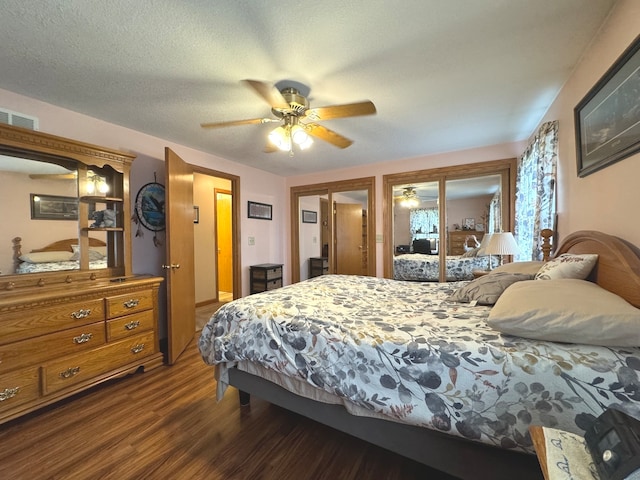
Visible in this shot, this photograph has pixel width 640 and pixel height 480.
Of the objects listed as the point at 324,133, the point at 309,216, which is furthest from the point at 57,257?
the point at 309,216

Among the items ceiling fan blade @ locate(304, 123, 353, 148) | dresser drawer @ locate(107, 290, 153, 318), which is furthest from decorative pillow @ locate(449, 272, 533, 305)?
dresser drawer @ locate(107, 290, 153, 318)

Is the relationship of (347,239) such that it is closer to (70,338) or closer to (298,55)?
(298,55)

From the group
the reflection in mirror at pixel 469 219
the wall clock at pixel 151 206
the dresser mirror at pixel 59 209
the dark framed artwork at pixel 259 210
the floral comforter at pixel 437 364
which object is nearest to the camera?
the floral comforter at pixel 437 364

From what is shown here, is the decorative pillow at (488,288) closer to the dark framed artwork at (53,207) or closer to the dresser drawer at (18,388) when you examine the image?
the dresser drawer at (18,388)

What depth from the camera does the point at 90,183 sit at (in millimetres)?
2379

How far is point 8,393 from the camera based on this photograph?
166 centimetres

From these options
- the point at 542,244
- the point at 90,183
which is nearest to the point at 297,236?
the point at 90,183

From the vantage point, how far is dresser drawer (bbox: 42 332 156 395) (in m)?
1.83

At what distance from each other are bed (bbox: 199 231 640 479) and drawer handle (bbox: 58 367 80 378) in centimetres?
111

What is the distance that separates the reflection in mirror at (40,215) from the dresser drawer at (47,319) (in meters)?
0.46

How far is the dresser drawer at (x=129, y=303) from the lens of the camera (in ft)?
7.11

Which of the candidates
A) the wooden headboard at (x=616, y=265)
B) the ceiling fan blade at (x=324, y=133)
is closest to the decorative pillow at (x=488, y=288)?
the wooden headboard at (x=616, y=265)

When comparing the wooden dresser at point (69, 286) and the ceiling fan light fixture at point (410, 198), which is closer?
the wooden dresser at point (69, 286)

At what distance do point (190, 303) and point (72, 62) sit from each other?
2.26 meters
